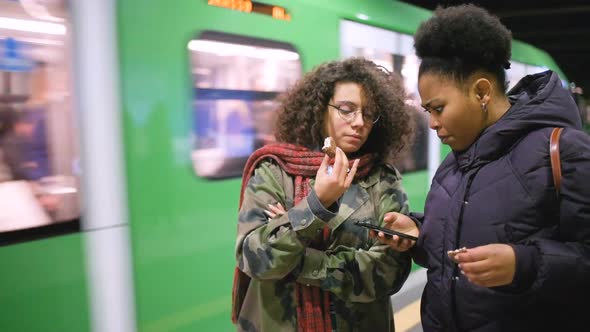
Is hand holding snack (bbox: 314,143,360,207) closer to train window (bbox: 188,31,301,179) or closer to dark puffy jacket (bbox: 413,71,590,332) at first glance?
dark puffy jacket (bbox: 413,71,590,332)

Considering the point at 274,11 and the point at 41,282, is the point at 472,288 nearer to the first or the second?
the point at 41,282

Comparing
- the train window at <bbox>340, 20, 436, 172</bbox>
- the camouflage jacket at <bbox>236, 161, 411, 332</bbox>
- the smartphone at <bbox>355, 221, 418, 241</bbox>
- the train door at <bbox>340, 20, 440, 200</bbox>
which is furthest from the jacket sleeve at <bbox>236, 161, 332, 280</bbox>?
the train door at <bbox>340, 20, 440, 200</bbox>

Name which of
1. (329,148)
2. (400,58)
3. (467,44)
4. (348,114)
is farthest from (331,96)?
(400,58)

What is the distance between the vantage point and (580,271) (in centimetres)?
122

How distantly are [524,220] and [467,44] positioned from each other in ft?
1.54

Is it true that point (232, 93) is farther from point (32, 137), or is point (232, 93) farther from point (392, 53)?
point (392, 53)

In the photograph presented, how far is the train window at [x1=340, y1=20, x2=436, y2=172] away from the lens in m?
3.82

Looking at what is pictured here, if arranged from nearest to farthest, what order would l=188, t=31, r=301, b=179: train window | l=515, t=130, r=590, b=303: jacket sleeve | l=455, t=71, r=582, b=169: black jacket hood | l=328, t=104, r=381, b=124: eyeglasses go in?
1. l=515, t=130, r=590, b=303: jacket sleeve
2. l=455, t=71, r=582, b=169: black jacket hood
3. l=328, t=104, r=381, b=124: eyeglasses
4. l=188, t=31, r=301, b=179: train window

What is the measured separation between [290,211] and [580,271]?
2.40 feet

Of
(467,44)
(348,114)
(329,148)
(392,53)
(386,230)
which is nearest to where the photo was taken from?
(467,44)

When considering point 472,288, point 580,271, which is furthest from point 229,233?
point 580,271

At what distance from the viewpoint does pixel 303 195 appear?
1639 mm

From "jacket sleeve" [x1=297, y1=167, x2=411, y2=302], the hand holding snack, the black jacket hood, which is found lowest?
"jacket sleeve" [x1=297, y1=167, x2=411, y2=302]

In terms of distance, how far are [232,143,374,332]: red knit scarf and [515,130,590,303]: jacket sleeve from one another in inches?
23.6
